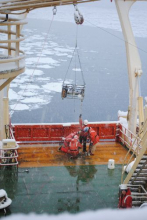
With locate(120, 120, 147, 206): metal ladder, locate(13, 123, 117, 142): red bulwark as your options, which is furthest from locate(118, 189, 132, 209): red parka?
locate(13, 123, 117, 142): red bulwark

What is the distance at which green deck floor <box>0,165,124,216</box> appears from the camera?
841 centimetres

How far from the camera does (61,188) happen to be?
948cm

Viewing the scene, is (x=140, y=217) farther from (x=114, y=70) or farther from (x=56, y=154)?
(x=114, y=70)

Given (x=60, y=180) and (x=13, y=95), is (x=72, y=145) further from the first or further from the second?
(x=13, y=95)

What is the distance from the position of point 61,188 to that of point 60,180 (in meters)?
0.60

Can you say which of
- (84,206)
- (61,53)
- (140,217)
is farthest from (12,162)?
(61,53)

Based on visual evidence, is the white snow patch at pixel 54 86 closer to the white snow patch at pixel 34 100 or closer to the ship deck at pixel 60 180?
the white snow patch at pixel 34 100

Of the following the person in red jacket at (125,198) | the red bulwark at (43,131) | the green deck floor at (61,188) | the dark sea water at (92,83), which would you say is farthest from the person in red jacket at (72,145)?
the dark sea water at (92,83)

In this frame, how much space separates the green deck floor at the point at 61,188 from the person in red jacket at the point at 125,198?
0.79 meters

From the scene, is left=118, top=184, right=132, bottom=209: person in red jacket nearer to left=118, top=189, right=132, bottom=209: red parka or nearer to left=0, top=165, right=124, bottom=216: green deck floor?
left=118, top=189, right=132, bottom=209: red parka

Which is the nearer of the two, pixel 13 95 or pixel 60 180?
pixel 60 180

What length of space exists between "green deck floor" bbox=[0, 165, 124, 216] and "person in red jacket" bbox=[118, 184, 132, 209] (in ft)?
2.60

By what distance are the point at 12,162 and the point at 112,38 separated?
6686 centimetres

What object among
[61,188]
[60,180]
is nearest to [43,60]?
[60,180]
